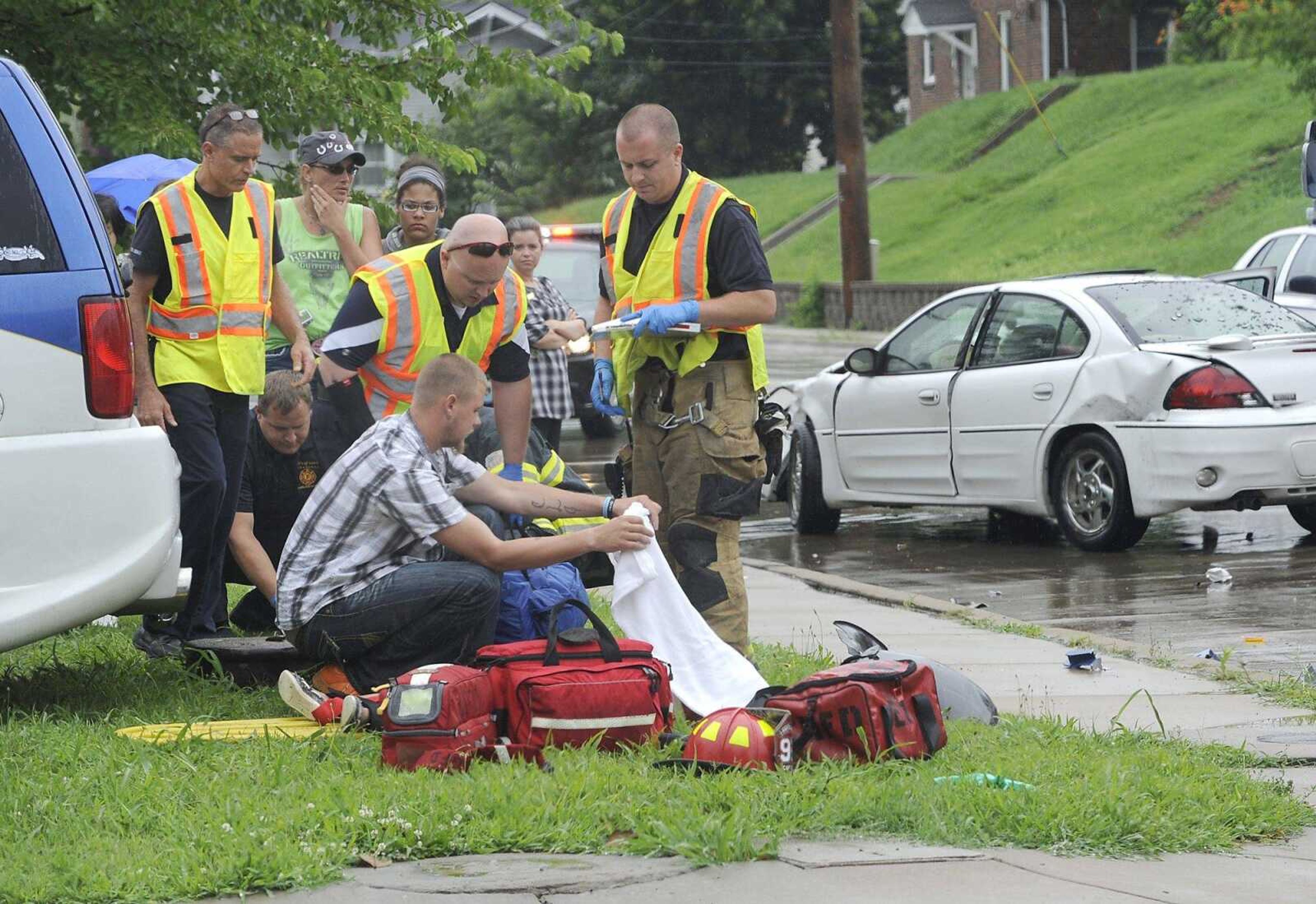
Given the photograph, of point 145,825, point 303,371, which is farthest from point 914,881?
point 303,371

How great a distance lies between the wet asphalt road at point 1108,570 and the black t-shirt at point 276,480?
8.20ft

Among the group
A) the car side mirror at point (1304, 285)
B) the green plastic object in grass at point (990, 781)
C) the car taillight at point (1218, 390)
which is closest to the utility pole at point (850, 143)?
the car side mirror at point (1304, 285)

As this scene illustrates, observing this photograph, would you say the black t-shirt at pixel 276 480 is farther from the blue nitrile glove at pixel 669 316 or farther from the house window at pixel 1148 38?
the house window at pixel 1148 38

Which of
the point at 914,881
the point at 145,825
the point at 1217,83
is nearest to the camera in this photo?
the point at 914,881

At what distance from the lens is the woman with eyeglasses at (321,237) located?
27.4 ft

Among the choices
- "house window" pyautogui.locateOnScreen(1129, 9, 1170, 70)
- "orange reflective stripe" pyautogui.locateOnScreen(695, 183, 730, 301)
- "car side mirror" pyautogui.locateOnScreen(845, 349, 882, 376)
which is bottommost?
"car side mirror" pyautogui.locateOnScreen(845, 349, 882, 376)

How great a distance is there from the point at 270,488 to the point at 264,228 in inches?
41.0

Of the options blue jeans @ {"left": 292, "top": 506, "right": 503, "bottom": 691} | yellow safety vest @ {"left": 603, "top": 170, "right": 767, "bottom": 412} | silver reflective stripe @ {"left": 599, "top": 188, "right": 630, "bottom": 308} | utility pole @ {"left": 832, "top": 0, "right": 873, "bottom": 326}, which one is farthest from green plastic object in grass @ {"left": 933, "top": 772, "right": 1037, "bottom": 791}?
utility pole @ {"left": 832, "top": 0, "right": 873, "bottom": 326}

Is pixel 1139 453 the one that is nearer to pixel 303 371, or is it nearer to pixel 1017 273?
pixel 303 371

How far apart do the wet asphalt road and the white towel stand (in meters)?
2.43

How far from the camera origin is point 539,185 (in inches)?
2509

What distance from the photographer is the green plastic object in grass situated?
5.05m

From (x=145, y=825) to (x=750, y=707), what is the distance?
1712mm

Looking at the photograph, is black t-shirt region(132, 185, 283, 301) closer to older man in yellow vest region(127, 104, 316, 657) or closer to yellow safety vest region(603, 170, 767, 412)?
older man in yellow vest region(127, 104, 316, 657)
